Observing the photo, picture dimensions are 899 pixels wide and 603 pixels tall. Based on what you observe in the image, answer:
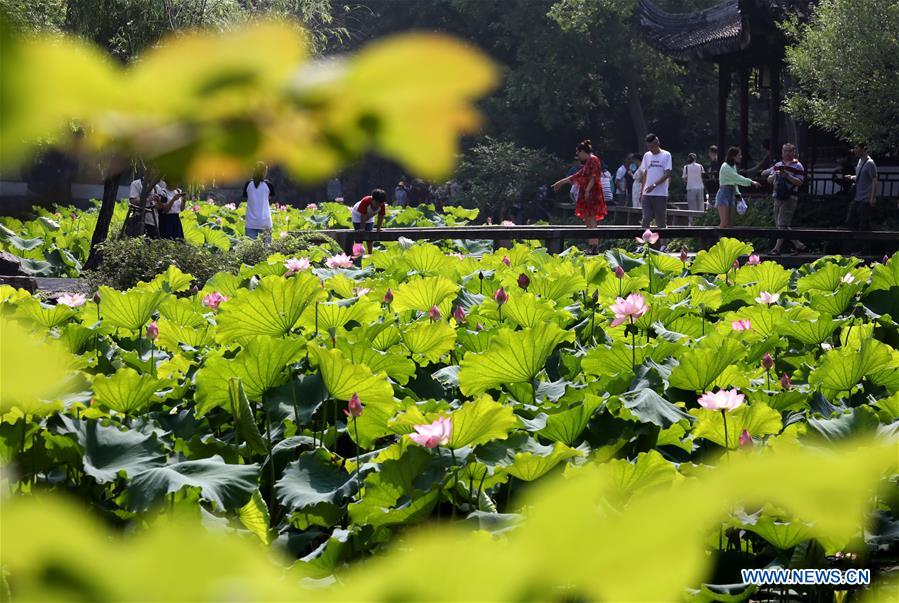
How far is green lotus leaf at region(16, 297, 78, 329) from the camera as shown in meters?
2.62

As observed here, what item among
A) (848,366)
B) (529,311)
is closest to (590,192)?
(529,311)

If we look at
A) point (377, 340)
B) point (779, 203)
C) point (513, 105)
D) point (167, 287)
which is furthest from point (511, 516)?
point (513, 105)

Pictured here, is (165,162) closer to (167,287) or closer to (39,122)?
(39,122)

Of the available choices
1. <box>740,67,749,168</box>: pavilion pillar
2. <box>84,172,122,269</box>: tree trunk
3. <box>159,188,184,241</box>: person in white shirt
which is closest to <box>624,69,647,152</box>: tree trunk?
<box>740,67,749,168</box>: pavilion pillar

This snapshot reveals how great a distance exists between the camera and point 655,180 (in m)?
9.45

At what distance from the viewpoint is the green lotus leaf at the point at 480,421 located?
158 centimetres

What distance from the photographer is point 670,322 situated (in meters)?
2.84

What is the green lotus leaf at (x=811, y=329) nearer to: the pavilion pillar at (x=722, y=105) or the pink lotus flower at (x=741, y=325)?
the pink lotus flower at (x=741, y=325)

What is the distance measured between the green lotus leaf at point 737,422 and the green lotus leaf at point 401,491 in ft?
1.38

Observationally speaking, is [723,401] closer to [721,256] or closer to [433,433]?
[433,433]

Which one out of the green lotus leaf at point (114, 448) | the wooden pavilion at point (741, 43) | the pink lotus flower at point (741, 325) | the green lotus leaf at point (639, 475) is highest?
the wooden pavilion at point (741, 43)

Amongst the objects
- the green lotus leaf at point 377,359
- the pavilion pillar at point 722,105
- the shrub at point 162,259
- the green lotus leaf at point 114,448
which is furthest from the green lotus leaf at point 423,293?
the pavilion pillar at point 722,105

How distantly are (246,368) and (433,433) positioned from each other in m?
0.57

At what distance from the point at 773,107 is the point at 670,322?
12335mm
